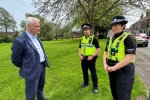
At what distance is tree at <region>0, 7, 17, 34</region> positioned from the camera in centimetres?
3708

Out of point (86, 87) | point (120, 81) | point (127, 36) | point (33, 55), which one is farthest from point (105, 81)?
point (33, 55)

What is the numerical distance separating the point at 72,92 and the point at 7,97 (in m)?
2.00

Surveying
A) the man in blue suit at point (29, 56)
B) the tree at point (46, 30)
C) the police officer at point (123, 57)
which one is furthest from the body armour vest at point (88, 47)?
the tree at point (46, 30)

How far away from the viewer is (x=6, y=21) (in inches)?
1522

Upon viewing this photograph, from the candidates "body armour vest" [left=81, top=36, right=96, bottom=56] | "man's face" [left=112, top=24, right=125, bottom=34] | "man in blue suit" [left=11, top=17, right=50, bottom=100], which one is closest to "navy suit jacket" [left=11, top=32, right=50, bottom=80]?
"man in blue suit" [left=11, top=17, right=50, bottom=100]

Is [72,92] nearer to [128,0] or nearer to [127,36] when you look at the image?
[127,36]

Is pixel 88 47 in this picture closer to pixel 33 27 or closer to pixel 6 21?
pixel 33 27

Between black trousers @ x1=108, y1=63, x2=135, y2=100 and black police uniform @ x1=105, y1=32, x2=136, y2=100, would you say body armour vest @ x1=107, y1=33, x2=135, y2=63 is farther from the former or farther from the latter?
black trousers @ x1=108, y1=63, x2=135, y2=100

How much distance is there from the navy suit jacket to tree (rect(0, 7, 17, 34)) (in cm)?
4608

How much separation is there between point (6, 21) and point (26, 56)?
47.4 meters

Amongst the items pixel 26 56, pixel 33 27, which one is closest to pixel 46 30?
pixel 33 27

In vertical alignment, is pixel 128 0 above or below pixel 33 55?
above

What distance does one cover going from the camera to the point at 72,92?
304 cm

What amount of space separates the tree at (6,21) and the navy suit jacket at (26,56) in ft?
151
